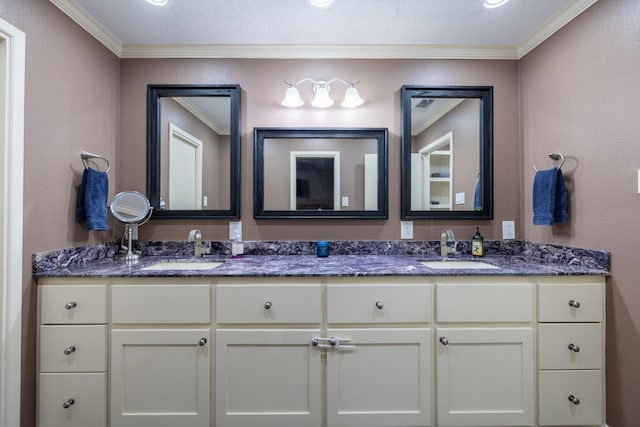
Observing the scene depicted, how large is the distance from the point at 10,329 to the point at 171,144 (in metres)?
1.28

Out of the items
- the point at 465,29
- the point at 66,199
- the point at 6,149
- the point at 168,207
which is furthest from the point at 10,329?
the point at 465,29

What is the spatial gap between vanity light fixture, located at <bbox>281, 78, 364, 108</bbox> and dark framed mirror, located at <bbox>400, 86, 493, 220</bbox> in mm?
349

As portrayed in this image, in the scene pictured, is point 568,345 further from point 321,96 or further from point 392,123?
point 321,96

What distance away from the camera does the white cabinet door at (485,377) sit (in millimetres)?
1425

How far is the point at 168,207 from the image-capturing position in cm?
201

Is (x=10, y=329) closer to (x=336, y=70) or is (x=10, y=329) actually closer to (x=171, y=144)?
Result: (x=171, y=144)

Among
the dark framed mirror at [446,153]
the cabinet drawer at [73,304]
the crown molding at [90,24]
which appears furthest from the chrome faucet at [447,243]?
the crown molding at [90,24]

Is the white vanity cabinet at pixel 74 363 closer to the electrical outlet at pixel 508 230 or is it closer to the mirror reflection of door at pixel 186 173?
the mirror reflection of door at pixel 186 173

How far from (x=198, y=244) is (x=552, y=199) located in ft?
7.05

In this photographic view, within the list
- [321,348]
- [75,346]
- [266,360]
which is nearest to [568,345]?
[321,348]

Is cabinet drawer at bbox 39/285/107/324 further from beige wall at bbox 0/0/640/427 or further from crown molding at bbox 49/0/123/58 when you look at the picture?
crown molding at bbox 49/0/123/58

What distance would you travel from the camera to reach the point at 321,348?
1.42m

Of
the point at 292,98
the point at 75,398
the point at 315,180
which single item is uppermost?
the point at 292,98

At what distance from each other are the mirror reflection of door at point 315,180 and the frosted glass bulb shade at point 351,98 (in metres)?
0.33
